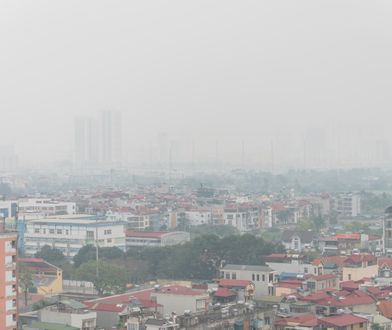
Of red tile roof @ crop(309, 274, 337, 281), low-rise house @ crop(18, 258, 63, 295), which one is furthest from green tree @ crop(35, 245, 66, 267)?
red tile roof @ crop(309, 274, 337, 281)

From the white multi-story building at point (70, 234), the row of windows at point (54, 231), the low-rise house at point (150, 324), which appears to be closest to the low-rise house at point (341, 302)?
the low-rise house at point (150, 324)

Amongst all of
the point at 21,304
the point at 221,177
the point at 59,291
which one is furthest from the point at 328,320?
the point at 221,177

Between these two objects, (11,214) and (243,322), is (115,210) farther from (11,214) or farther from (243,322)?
(243,322)

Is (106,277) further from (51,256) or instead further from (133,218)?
(133,218)

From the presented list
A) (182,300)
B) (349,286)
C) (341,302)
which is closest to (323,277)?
(349,286)

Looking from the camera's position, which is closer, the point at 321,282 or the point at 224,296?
the point at 224,296

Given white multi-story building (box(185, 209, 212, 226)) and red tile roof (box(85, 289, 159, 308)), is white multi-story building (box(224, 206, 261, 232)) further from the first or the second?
red tile roof (box(85, 289, 159, 308))
